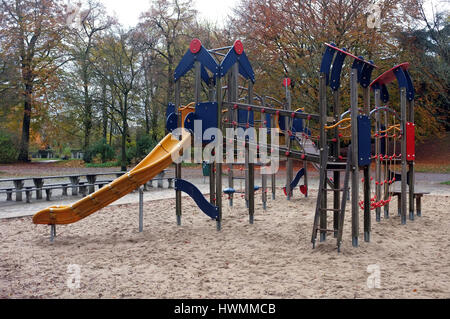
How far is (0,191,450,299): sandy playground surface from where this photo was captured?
383 cm

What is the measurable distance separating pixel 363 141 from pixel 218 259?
2.58 m

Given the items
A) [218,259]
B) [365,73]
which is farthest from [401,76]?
[218,259]

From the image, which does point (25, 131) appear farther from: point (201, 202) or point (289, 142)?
point (289, 142)

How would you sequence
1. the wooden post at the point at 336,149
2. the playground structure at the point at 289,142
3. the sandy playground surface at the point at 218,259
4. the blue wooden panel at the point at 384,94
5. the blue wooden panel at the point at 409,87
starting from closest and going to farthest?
the sandy playground surface at the point at 218,259 → the playground structure at the point at 289,142 → the wooden post at the point at 336,149 → the blue wooden panel at the point at 409,87 → the blue wooden panel at the point at 384,94

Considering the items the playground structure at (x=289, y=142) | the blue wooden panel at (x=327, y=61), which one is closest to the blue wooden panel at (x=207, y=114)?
the playground structure at (x=289, y=142)

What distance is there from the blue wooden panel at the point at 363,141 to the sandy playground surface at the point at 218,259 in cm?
122

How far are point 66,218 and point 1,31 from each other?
824 inches

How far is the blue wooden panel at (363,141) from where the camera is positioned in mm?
5582

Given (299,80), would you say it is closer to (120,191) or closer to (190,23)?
(190,23)

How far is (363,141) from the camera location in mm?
5598

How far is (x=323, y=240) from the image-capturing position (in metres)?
5.97

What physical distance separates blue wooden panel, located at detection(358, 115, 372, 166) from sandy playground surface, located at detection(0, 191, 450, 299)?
4.00 feet

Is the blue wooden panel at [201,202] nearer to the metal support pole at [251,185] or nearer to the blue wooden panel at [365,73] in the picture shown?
the metal support pole at [251,185]
